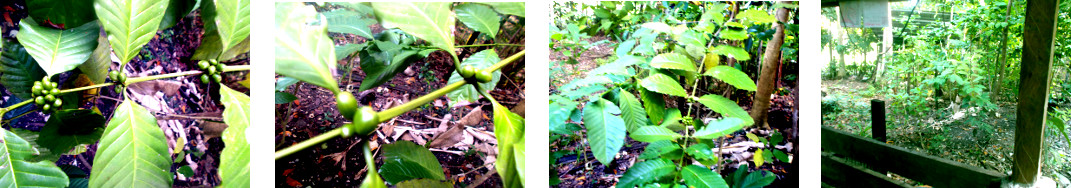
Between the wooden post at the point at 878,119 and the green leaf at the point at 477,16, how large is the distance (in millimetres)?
681

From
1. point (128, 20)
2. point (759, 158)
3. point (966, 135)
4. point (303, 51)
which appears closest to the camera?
point (303, 51)

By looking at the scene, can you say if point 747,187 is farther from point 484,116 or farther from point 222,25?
point 222,25

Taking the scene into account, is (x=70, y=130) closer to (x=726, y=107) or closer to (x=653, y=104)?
(x=653, y=104)

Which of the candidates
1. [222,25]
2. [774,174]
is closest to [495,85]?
[222,25]

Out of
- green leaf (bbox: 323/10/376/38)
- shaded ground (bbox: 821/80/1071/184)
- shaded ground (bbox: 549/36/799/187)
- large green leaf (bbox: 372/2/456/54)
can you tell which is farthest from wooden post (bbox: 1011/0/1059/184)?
green leaf (bbox: 323/10/376/38)

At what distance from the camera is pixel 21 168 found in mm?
696

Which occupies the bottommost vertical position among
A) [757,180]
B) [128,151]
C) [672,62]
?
[757,180]

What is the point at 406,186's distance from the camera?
28.5 inches

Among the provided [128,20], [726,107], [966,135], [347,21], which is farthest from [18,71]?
[966,135]

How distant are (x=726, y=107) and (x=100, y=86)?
1021 mm

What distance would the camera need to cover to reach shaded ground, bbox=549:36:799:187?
2.70ft

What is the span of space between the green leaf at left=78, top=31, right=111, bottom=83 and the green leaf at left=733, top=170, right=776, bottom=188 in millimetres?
1085

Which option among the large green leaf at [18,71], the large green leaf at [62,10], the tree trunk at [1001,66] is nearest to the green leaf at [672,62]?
the tree trunk at [1001,66]

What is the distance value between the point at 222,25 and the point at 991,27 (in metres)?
1.17
